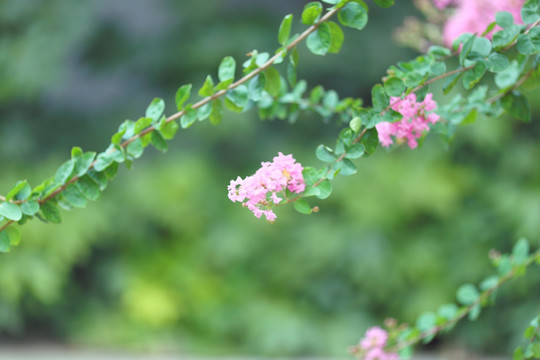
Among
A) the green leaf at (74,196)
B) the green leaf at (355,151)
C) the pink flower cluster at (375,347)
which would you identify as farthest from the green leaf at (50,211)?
the pink flower cluster at (375,347)

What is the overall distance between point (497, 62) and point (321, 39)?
186 millimetres

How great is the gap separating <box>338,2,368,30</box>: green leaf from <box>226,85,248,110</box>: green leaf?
0.45ft

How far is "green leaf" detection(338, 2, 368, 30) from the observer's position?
619 millimetres

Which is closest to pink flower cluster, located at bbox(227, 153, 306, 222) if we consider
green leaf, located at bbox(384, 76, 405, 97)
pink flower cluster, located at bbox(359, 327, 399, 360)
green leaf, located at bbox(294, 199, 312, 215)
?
green leaf, located at bbox(294, 199, 312, 215)

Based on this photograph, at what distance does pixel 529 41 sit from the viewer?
1.98 feet

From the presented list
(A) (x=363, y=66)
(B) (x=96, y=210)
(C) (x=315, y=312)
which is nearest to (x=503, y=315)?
(C) (x=315, y=312)

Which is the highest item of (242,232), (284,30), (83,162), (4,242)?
(242,232)

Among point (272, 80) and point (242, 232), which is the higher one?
point (242, 232)

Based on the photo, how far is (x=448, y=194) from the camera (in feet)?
7.59

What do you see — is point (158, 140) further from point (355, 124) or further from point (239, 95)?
point (355, 124)

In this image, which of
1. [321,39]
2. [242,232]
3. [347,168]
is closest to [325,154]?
[347,168]

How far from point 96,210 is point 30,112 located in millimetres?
689

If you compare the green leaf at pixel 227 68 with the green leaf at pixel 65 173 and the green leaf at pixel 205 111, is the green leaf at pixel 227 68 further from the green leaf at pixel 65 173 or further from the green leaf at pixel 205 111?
the green leaf at pixel 65 173

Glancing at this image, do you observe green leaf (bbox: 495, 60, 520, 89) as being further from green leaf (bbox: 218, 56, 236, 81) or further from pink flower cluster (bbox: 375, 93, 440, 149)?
green leaf (bbox: 218, 56, 236, 81)
